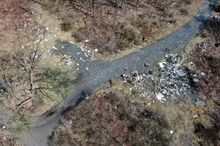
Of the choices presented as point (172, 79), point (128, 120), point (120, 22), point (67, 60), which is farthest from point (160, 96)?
point (120, 22)

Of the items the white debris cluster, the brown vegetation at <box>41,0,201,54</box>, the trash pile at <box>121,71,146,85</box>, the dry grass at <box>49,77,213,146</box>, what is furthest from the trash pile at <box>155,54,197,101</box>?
the white debris cluster

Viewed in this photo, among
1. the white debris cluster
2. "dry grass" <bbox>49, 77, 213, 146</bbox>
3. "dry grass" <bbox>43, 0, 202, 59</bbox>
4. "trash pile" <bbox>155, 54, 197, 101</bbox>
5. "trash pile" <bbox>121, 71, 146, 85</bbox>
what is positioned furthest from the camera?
"dry grass" <bbox>43, 0, 202, 59</bbox>

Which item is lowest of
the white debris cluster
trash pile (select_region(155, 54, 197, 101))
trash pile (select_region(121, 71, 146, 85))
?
the white debris cluster

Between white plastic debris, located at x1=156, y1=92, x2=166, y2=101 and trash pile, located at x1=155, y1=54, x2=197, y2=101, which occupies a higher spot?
trash pile, located at x1=155, y1=54, x2=197, y2=101

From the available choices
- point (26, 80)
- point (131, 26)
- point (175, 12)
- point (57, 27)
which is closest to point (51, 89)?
point (26, 80)

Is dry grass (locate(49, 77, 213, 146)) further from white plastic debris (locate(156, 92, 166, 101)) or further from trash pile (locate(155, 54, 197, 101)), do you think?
trash pile (locate(155, 54, 197, 101))

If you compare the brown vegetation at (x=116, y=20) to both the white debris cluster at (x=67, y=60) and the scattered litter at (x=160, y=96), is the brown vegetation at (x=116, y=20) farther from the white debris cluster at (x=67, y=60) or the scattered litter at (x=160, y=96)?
the scattered litter at (x=160, y=96)

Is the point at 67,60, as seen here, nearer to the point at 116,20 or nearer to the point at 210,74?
the point at 116,20

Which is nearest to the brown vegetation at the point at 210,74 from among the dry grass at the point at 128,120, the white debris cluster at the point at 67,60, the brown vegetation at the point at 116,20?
the dry grass at the point at 128,120

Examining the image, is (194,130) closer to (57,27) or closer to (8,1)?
(57,27)
